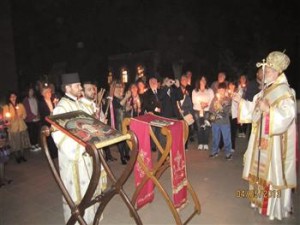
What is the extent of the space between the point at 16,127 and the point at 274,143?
6.25m

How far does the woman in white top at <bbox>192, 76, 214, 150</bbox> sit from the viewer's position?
28.5 feet

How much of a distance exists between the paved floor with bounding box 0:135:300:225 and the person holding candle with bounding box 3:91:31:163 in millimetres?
644

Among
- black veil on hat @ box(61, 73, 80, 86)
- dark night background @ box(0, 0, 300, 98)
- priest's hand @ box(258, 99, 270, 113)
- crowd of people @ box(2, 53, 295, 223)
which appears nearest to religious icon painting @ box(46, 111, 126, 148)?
black veil on hat @ box(61, 73, 80, 86)

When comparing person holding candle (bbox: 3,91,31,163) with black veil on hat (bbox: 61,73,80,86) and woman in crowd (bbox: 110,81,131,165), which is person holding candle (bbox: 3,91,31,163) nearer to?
woman in crowd (bbox: 110,81,131,165)

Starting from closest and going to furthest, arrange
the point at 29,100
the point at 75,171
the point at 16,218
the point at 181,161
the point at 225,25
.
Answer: the point at 75,171, the point at 181,161, the point at 16,218, the point at 29,100, the point at 225,25

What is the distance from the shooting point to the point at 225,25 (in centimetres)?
1712

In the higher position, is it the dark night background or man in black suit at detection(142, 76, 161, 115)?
the dark night background

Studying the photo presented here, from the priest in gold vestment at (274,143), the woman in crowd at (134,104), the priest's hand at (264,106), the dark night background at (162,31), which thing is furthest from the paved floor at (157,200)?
the dark night background at (162,31)

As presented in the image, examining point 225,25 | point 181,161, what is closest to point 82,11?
point 225,25

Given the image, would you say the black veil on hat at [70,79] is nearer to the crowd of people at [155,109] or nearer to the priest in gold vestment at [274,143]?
the crowd of people at [155,109]

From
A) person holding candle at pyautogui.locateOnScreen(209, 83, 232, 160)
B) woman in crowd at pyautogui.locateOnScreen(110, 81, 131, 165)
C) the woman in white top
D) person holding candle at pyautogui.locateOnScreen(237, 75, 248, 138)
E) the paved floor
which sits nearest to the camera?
the paved floor

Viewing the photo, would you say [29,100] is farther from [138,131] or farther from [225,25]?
[225,25]

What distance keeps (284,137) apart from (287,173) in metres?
0.51

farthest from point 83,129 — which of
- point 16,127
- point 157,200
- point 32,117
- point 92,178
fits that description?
point 32,117
